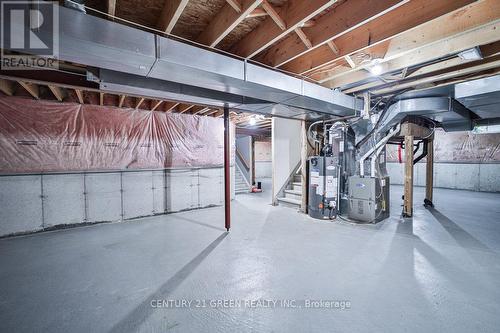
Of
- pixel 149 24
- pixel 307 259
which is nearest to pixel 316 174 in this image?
pixel 307 259

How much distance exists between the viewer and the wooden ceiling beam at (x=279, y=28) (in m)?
1.67

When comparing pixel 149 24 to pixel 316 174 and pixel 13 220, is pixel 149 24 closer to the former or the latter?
pixel 316 174

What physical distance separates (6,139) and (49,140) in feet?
1.61

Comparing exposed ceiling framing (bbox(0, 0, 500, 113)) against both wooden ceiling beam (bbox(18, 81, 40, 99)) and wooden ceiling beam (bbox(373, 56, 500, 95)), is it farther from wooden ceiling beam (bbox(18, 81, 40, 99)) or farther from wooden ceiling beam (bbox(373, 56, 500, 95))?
wooden ceiling beam (bbox(18, 81, 40, 99))

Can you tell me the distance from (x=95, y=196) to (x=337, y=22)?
184 inches

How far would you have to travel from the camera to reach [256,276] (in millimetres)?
2217

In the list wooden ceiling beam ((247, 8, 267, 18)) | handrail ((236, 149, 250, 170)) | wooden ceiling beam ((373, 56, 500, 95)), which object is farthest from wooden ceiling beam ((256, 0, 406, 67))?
handrail ((236, 149, 250, 170))

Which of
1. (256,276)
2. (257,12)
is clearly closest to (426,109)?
(257,12)

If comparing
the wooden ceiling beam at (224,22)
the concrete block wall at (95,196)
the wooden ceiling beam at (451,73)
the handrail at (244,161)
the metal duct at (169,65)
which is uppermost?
the wooden ceiling beam at (224,22)

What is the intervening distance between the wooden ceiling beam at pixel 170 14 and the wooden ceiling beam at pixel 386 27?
1295mm

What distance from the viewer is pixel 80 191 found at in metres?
3.96

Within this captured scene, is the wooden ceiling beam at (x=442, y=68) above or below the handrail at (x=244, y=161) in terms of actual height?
above

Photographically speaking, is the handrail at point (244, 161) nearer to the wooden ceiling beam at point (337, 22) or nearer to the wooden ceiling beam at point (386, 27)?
the wooden ceiling beam at point (386, 27)

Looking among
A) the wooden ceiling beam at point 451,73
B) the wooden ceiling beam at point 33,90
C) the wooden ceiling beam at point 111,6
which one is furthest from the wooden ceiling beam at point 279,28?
the wooden ceiling beam at point 33,90
